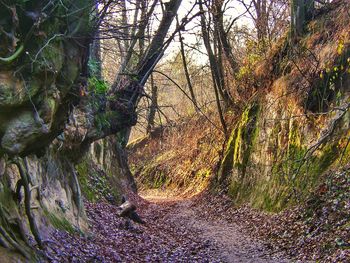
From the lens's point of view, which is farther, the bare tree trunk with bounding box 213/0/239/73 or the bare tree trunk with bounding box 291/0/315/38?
the bare tree trunk with bounding box 213/0/239/73

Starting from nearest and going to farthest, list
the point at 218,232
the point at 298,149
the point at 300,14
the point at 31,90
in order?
the point at 31,90 < the point at 218,232 < the point at 298,149 < the point at 300,14

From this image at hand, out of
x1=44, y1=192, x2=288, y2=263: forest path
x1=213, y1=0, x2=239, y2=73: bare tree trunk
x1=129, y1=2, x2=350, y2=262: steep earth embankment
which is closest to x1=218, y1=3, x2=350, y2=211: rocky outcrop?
x1=129, y1=2, x2=350, y2=262: steep earth embankment

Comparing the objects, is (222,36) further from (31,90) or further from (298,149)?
(31,90)

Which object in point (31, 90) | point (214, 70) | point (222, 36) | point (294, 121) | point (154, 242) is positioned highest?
point (222, 36)

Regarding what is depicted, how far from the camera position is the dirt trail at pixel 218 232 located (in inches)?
371

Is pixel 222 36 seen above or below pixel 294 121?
above

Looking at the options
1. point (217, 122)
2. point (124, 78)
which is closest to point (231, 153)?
point (217, 122)

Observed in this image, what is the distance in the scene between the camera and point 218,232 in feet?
42.1

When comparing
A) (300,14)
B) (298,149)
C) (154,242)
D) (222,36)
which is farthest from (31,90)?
(222,36)

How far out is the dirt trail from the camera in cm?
941

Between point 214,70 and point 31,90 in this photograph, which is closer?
point 31,90

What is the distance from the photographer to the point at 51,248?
674 cm

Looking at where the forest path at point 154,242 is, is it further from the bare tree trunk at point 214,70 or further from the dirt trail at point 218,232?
the bare tree trunk at point 214,70

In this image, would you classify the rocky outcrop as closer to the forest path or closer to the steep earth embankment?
the steep earth embankment
